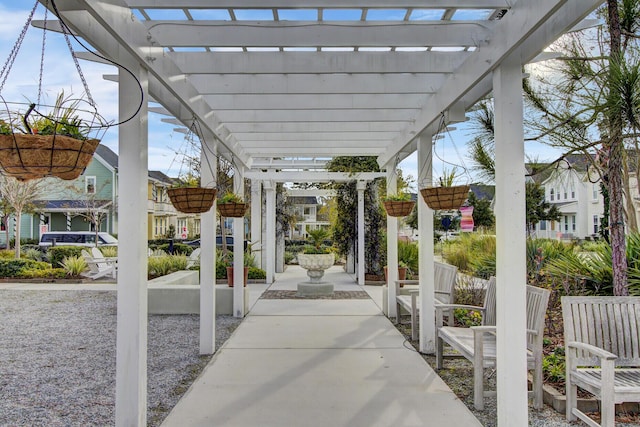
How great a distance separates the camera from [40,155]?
225 centimetres

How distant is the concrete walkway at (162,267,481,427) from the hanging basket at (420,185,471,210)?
1.68 m

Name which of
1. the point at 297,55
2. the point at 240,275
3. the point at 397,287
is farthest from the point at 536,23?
the point at 240,275

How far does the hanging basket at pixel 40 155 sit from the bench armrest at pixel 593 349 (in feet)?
10.9

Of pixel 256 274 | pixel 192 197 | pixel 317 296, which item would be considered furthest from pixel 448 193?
pixel 256 274

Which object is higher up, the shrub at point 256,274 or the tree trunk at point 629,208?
the tree trunk at point 629,208

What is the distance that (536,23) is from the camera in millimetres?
2521

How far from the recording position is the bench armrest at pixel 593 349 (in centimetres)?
304

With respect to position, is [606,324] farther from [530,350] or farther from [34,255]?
[34,255]

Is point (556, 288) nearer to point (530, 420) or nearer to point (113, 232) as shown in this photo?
point (530, 420)

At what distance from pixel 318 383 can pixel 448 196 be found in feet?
6.98

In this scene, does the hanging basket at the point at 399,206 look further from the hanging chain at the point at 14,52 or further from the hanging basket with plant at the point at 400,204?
the hanging chain at the point at 14,52

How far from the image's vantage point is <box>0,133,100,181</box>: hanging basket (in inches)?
86.4

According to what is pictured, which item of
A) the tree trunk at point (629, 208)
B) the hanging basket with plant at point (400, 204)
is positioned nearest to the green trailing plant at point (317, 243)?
the hanging basket with plant at point (400, 204)

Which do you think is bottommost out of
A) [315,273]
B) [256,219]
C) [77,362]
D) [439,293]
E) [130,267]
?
[77,362]
